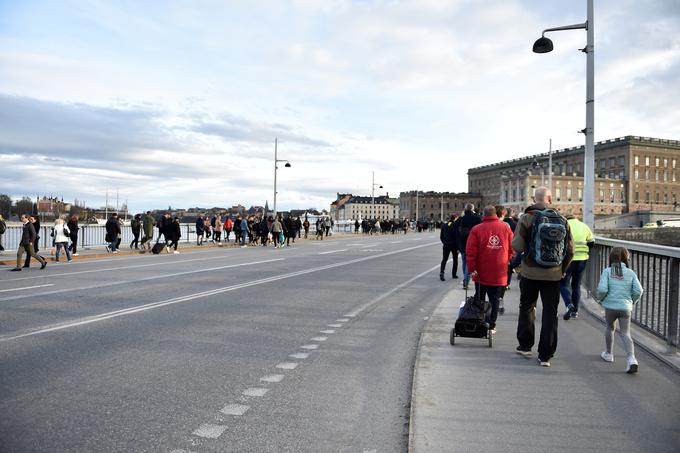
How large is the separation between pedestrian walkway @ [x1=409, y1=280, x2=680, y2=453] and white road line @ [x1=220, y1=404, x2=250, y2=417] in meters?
1.37

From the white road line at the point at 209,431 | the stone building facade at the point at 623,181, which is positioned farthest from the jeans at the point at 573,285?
the stone building facade at the point at 623,181

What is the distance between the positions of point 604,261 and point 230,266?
39.2ft

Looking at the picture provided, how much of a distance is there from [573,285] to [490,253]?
2.47 m

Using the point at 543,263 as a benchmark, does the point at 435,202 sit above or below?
above

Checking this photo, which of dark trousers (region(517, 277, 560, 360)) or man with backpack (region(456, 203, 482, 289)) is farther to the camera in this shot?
man with backpack (region(456, 203, 482, 289))

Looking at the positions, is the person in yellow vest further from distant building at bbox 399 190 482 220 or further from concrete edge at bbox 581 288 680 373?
distant building at bbox 399 190 482 220

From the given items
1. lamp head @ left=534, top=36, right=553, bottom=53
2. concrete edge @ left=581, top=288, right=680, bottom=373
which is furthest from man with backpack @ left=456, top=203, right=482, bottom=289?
concrete edge @ left=581, top=288, right=680, bottom=373

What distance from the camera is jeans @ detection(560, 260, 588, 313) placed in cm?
908

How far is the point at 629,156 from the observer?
131 m

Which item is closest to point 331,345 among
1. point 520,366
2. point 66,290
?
point 520,366

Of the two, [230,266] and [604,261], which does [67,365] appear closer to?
[604,261]

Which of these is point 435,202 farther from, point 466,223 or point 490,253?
point 490,253

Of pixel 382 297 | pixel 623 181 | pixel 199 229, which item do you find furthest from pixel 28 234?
pixel 623 181

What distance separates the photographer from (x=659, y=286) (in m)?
7.07
